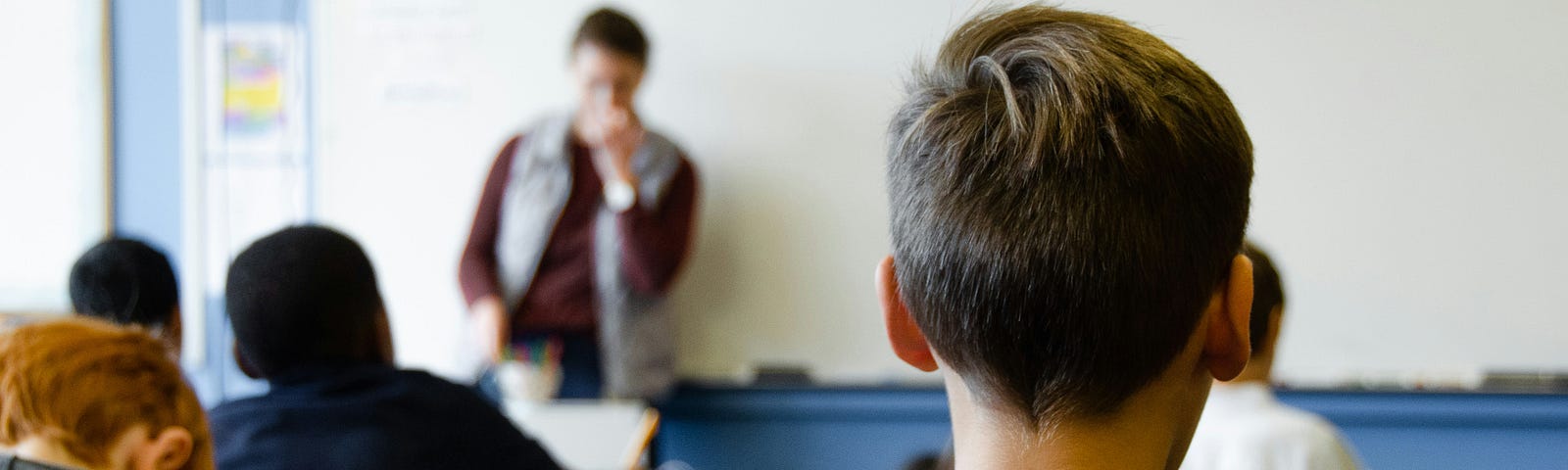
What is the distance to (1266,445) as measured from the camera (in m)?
1.41

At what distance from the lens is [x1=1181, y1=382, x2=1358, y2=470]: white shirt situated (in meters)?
1.39

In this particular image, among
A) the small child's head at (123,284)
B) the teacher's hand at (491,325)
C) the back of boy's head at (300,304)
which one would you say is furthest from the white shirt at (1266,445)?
the teacher's hand at (491,325)

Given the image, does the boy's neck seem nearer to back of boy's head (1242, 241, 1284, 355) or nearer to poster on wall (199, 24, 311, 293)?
back of boy's head (1242, 241, 1284, 355)

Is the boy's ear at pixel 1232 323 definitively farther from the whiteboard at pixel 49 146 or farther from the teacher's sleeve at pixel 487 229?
the whiteboard at pixel 49 146

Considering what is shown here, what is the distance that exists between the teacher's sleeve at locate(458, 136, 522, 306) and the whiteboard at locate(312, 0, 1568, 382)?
0.18 metres

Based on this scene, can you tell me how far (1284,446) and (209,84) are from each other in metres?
2.92

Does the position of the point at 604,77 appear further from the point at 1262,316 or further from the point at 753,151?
the point at 1262,316

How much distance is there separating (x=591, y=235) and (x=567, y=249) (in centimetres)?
7

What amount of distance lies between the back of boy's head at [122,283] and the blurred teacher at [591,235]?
3.02 feet

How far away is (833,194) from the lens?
9.68 feet

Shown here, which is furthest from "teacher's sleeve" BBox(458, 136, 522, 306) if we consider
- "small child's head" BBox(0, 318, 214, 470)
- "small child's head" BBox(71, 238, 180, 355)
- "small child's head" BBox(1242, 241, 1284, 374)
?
"small child's head" BBox(1242, 241, 1284, 374)

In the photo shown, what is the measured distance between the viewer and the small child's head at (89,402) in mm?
1230

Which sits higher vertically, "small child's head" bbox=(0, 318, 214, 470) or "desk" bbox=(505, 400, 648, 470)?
"small child's head" bbox=(0, 318, 214, 470)

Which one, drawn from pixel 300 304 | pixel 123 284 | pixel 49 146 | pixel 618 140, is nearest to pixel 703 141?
pixel 618 140
